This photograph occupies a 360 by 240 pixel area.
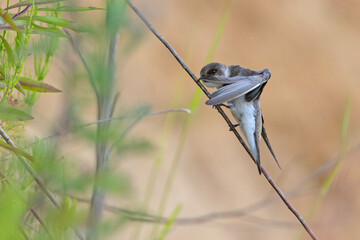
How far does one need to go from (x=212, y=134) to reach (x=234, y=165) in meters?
0.22

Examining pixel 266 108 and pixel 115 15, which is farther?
pixel 266 108

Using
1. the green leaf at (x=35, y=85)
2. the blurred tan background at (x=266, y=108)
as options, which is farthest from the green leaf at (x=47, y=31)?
the blurred tan background at (x=266, y=108)

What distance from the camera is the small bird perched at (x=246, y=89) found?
1.04 meters

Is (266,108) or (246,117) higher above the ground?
(266,108)

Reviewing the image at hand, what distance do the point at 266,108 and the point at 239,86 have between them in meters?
2.40

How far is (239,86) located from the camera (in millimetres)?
1010

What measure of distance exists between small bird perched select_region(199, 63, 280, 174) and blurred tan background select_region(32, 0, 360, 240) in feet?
5.27

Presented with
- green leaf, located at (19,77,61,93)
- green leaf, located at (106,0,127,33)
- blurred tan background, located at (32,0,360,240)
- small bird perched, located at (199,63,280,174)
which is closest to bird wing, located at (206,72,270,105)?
Result: small bird perched, located at (199,63,280,174)

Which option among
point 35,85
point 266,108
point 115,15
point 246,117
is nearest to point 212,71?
point 246,117

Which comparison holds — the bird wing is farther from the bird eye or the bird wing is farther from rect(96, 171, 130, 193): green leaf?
rect(96, 171, 130, 193): green leaf

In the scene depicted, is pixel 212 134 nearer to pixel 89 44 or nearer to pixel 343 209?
pixel 343 209

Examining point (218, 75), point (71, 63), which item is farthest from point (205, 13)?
point (71, 63)

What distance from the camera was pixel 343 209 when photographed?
3760 millimetres

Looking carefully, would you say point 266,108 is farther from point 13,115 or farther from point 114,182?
point 114,182
